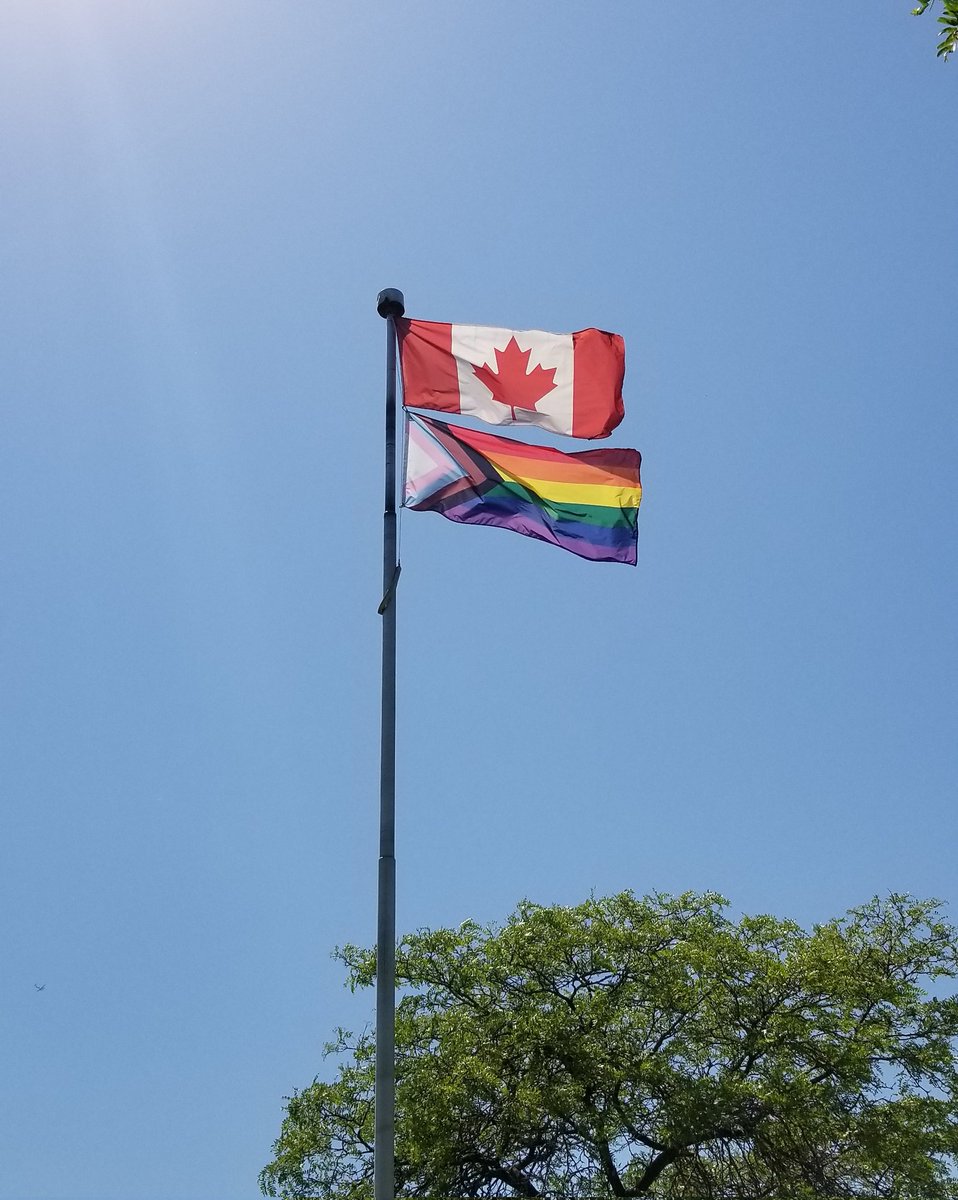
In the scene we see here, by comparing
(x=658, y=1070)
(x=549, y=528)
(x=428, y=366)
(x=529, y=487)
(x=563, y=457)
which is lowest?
(x=658, y=1070)

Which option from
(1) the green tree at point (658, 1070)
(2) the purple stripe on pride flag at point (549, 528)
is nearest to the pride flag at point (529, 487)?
(2) the purple stripe on pride flag at point (549, 528)

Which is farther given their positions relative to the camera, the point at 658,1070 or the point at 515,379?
the point at 658,1070

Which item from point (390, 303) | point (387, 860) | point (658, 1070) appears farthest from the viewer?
point (658, 1070)

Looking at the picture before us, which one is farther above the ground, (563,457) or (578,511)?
(563,457)

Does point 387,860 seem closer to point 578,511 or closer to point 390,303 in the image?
point 578,511

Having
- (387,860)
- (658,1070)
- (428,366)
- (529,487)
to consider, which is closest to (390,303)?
(428,366)

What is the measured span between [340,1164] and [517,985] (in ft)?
15.1

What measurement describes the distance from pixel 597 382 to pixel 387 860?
691 centimetres

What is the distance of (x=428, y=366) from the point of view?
13852 millimetres

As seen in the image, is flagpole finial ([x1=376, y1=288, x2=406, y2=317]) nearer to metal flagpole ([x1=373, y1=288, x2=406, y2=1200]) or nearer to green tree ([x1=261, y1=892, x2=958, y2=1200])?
metal flagpole ([x1=373, y1=288, x2=406, y2=1200])

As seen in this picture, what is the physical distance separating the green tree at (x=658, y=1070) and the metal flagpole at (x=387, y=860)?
913 cm

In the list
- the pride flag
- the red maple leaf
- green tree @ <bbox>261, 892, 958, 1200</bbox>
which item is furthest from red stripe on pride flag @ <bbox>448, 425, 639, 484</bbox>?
green tree @ <bbox>261, 892, 958, 1200</bbox>

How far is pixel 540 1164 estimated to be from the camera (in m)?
19.7

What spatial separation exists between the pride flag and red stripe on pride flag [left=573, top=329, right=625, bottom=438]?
420 mm
